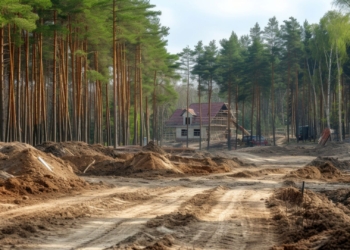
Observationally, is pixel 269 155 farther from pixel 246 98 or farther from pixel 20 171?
pixel 20 171

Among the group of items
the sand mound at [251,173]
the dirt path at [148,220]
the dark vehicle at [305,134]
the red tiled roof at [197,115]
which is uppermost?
the red tiled roof at [197,115]

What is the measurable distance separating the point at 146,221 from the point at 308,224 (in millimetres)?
3073

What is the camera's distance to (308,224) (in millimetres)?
9734

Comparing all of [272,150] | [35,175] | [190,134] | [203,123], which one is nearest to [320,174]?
[35,175]

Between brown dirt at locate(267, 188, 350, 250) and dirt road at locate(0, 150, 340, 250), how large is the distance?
0.30 metres

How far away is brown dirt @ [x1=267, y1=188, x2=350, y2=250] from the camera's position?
7148 millimetres

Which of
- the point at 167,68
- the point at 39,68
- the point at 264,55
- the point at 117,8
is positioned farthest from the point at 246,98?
the point at 39,68

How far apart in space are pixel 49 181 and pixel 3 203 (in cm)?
398

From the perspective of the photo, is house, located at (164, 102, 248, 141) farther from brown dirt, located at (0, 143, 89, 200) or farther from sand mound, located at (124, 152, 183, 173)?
brown dirt, located at (0, 143, 89, 200)

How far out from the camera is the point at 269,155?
5034 cm

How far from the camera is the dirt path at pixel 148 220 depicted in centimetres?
870

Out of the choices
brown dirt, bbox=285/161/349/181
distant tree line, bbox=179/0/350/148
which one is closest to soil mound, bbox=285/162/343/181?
brown dirt, bbox=285/161/349/181

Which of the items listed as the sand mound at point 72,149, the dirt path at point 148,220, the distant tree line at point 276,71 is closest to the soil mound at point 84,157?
the sand mound at point 72,149

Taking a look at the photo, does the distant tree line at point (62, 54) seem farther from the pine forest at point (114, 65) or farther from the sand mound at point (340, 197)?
the sand mound at point (340, 197)
